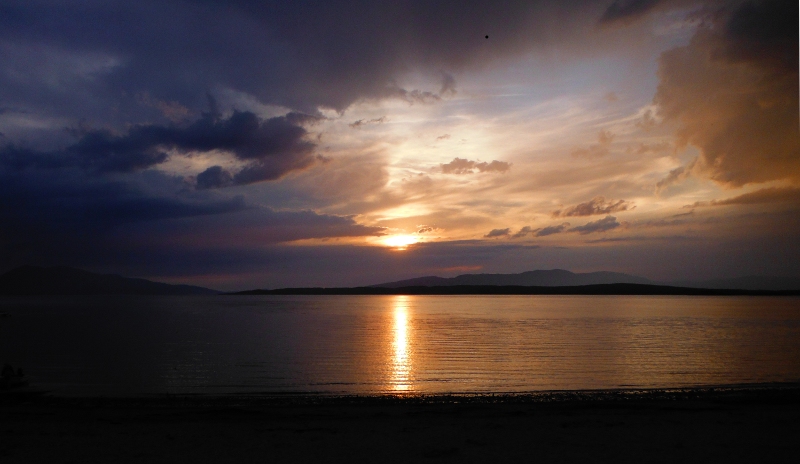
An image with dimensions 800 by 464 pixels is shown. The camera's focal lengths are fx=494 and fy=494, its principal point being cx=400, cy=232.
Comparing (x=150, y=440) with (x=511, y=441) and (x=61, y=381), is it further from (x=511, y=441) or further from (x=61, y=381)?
(x=61, y=381)

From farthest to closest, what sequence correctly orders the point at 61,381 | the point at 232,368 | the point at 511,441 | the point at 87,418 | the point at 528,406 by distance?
the point at 232,368
the point at 61,381
the point at 528,406
the point at 87,418
the point at 511,441

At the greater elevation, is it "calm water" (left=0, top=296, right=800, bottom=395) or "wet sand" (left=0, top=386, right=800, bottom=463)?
"wet sand" (left=0, top=386, right=800, bottom=463)

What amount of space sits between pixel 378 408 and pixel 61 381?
18.9 meters

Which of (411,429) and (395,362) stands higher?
(411,429)

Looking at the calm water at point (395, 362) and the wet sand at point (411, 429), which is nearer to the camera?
the wet sand at point (411, 429)

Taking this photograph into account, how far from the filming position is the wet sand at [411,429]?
38.3 ft

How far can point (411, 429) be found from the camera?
14.0m

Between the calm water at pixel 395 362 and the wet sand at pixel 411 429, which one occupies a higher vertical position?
the wet sand at pixel 411 429

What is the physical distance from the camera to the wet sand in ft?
38.3

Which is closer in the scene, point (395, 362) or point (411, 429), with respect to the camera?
point (411, 429)

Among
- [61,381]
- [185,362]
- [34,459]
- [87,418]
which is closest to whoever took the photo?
[34,459]

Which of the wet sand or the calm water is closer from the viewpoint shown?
the wet sand

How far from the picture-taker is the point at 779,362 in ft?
100

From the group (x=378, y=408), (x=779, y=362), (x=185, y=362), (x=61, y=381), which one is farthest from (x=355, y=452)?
(x=779, y=362)
